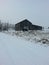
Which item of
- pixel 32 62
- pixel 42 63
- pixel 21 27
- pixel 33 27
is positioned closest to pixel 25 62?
pixel 32 62

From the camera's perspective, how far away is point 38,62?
6.36 meters

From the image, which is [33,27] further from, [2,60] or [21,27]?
[2,60]

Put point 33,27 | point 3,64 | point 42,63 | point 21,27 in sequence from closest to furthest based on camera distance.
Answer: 1. point 3,64
2. point 42,63
3. point 21,27
4. point 33,27

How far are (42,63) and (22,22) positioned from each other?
39888 millimetres

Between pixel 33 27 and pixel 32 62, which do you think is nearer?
pixel 32 62

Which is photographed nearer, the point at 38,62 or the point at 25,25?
the point at 38,62

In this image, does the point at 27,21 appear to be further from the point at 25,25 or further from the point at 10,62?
the point at 10,62

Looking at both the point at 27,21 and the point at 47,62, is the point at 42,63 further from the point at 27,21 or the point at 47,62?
the point at 27,21

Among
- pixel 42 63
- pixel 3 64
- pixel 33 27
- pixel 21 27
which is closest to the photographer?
pixel 3 64

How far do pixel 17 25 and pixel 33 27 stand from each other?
20.5ft

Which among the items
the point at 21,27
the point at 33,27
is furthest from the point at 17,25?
the point at 33,27

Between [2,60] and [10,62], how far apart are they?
494 millimetres

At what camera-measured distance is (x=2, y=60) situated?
636 cm

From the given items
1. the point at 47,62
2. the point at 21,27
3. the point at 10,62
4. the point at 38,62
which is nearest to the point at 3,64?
the point at 10,62
